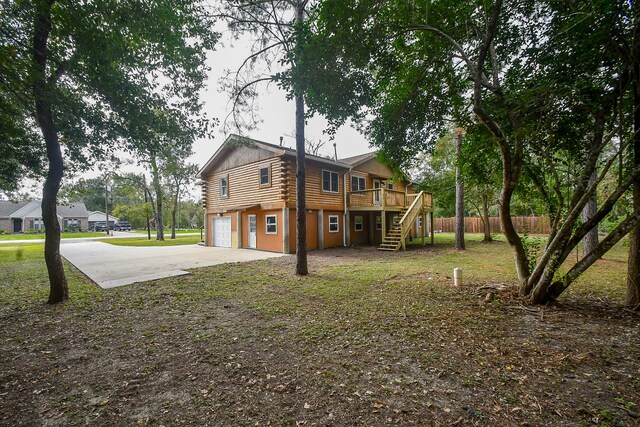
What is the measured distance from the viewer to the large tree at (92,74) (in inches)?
158

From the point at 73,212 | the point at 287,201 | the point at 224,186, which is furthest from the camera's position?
the point at 73,212

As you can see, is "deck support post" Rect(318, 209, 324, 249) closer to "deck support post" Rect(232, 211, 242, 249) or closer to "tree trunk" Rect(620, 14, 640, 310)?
"deck support post" Rect(232, 211, 242, 249)

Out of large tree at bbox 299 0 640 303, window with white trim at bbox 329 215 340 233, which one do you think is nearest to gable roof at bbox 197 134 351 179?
window with white trim at bbox 329 215 340 233

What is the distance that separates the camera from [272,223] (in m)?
14.0

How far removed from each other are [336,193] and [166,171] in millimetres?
16366

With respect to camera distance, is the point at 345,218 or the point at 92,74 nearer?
the point at 92,74

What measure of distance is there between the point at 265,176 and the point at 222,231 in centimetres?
546

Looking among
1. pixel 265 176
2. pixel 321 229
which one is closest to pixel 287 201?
pixel 265 176

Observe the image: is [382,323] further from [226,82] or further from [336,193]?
[336,193]

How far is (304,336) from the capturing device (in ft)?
12.5

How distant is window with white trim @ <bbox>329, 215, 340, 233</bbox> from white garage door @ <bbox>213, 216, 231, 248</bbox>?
631 cm

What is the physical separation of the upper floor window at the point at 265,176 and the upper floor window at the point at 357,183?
5566mm

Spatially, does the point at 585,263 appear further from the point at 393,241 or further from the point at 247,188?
the point at 247,188

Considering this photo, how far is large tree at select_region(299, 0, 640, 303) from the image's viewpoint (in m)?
3.90
